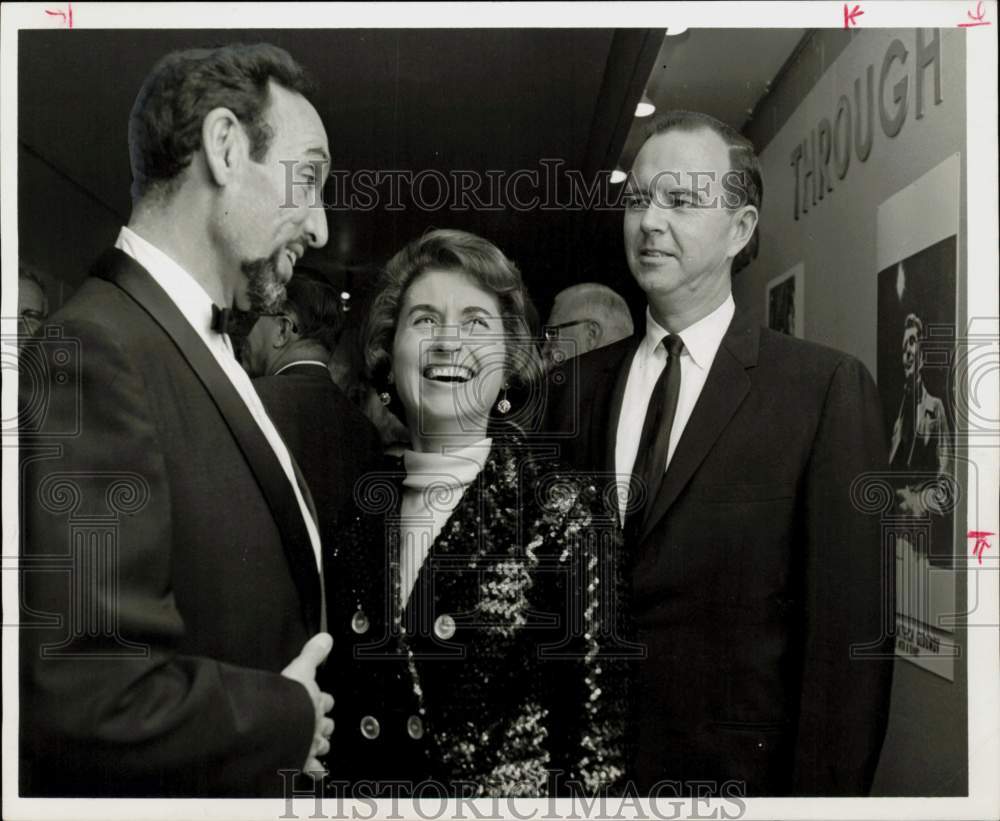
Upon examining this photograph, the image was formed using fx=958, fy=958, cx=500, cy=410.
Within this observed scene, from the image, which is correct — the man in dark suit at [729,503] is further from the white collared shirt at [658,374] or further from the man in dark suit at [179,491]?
the man in dark suit at [179,491]

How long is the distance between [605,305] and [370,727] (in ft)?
3.46

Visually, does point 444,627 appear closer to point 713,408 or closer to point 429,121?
point 713,408

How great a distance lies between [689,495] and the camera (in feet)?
6.79

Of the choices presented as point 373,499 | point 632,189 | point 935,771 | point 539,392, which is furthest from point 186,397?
point 935,771

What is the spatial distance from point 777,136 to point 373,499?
46.9 inches

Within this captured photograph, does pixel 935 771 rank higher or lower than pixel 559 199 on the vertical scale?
lower

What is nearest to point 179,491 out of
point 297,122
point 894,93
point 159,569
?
point 159,569

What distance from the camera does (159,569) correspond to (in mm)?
1963

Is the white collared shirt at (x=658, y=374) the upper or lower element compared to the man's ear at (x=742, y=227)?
lower

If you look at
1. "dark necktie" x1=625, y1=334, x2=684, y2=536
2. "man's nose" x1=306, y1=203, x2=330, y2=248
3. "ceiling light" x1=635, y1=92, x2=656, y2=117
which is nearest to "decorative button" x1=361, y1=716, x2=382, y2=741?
"dark necktie" x1=625, y1=334, x2=684, y2=536

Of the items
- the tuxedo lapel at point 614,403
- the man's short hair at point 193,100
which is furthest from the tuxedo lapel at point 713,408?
the man's short hair at point 193,100

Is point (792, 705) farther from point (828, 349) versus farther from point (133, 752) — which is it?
point (133, 752)

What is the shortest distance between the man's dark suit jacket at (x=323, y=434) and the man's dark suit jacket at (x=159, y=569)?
0.25 feet

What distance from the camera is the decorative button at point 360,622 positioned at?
2082 mm
